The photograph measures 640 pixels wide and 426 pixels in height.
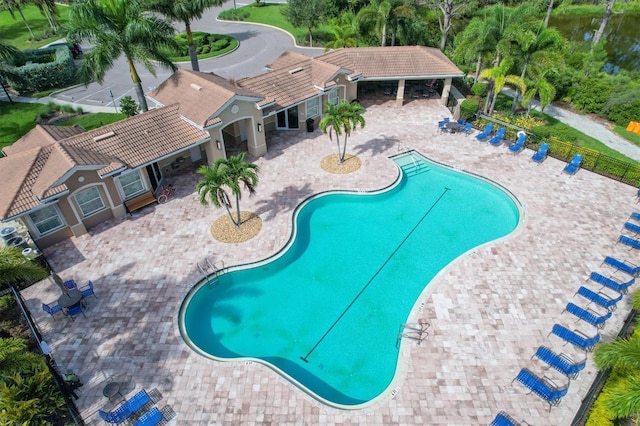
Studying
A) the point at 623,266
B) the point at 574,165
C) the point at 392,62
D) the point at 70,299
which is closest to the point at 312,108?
the point at 392,62

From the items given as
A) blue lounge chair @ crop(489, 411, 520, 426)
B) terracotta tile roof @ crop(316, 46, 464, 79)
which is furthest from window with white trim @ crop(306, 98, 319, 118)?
blue lounge chair @ crop(489, 411, 520, 426)

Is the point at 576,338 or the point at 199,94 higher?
the point at 199,94

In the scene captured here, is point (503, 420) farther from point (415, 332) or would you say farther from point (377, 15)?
point (377, 15)

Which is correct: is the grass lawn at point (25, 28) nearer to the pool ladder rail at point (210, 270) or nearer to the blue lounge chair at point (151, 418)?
the pool ladder rail at point (210, 270)

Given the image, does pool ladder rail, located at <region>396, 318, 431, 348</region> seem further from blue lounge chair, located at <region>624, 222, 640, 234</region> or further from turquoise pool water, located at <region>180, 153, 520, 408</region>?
blue lounge chair, located at <region>624, 222, 640, 234</region>

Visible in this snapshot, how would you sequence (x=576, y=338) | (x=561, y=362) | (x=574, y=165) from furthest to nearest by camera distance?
(x=574, y=165) → (x=576, y=338) → (x=561, y=362)

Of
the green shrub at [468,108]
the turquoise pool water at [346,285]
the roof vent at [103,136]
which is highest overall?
the roof vent at [103,136]

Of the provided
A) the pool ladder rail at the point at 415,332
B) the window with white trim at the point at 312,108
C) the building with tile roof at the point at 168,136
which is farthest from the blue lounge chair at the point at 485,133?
the pool ladder rail at the point at 415,332
